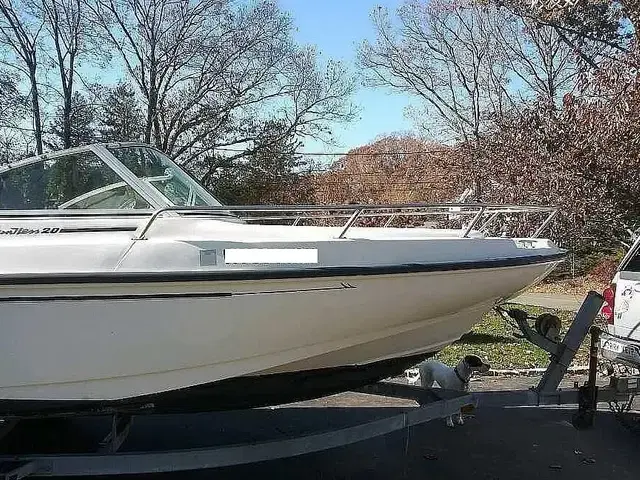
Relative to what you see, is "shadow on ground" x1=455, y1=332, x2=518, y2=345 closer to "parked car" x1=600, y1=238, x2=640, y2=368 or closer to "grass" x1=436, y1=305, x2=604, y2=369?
"grass" x1=436, y1=305, x2=604, y2=369

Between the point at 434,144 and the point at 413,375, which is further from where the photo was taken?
the point at 434,144

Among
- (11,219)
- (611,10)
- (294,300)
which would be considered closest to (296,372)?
(294,300)

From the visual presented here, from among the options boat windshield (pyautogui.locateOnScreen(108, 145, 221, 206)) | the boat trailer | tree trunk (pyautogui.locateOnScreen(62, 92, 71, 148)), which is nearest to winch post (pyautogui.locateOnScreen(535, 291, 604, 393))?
the boat trailer

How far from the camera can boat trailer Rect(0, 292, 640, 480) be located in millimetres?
3410

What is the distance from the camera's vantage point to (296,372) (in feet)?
12.3

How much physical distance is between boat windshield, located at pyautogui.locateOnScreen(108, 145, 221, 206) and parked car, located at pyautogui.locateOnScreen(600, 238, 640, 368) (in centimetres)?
285

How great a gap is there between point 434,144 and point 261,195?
6.63 m

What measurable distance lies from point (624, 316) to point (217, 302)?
307cm

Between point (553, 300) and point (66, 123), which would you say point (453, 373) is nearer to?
Answer: point (553, 300)

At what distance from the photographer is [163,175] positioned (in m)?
4.44

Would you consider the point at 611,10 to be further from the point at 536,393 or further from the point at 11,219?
the point at 11,219

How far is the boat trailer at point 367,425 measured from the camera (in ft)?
11.2

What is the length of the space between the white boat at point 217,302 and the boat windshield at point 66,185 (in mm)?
250

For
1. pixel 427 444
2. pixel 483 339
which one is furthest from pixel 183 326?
pixel 483 339
